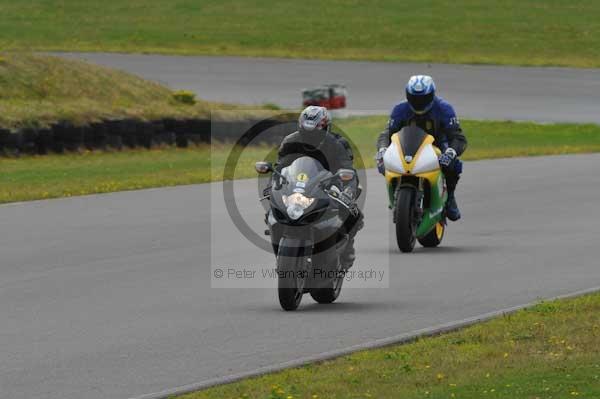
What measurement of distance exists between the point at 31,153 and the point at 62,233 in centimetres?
1016

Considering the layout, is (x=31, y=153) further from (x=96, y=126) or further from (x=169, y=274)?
(x=169, y=274)

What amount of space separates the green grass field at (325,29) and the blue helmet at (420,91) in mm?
31787

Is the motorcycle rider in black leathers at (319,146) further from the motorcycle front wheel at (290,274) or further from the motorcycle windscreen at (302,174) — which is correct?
the motorcycle front wheel at (290,274)

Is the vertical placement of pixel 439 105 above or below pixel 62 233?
above

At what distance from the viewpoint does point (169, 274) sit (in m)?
12.8

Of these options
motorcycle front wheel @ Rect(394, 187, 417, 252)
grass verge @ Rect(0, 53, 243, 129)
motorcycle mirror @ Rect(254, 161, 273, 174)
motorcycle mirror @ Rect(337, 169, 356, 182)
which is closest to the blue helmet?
motorcycle front wheel @ Rect(394, 187, 417, 252)

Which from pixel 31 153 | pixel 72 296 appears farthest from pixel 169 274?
pixel 31 153

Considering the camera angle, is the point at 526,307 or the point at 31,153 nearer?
the point at 526,307

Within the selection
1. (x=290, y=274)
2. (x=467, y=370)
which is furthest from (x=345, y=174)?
(x=467, y=370)

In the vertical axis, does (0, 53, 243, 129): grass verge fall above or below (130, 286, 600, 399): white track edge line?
below

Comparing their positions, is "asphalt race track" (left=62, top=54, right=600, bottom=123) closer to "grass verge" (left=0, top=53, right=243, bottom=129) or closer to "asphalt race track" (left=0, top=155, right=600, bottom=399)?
"grass verge" (left=0, top=53, right=243, bottom=129)

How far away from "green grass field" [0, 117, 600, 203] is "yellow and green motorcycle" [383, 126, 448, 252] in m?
6.58

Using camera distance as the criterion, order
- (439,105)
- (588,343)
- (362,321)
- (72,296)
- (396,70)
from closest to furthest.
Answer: (588,343) < (362,321) < (72,296) < (439,105) < (396,70)

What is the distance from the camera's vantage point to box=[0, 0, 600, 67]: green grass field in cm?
4747
